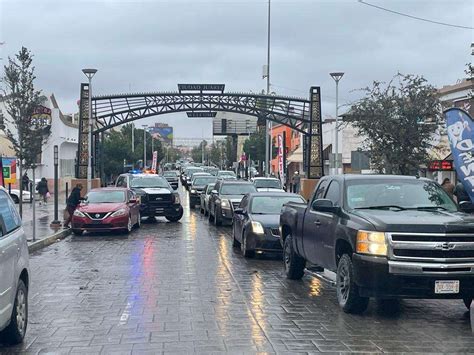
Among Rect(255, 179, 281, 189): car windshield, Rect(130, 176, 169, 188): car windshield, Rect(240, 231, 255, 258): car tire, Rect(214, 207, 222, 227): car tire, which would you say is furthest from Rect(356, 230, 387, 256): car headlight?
Rect(255, 179, 281, 189): car windshield

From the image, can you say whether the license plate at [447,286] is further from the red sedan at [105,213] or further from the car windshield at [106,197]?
the car windshield at [106,197]

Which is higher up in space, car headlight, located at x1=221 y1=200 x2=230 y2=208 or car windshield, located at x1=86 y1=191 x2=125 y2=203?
car windshield, located at x1=86 y1=191 x2=125 y2=203

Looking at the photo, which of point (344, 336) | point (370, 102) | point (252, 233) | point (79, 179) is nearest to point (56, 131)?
point (79, 179)

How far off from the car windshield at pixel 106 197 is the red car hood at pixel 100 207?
50 cm

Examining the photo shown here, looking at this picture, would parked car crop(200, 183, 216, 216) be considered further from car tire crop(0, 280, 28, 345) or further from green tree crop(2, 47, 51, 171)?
car tire crop(0, 280, 28, 345)

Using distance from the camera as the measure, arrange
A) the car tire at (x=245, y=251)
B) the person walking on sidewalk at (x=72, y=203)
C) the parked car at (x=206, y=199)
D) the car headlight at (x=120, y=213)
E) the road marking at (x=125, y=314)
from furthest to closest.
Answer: the parked car at (x=206, y=199) → the person walking on sidewalk at (x=72, y=203) → the car headlight at (x=120, y=213) → the car tire at (x=245, y=251) → the road marking at (x=125, y=314)

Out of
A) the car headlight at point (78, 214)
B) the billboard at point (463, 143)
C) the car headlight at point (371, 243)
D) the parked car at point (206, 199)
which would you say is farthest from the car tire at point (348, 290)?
the parked car at point (206, 199)

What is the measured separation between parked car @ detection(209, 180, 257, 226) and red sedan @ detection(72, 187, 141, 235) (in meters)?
3.19

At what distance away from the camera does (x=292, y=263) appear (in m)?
12.2

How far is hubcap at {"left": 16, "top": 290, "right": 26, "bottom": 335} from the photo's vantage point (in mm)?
7426

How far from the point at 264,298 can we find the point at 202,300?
3.24 feet

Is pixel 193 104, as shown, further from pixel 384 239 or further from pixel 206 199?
pixel 384 239

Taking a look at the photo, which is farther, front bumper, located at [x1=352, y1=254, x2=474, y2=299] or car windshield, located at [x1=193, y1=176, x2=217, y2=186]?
car windshield, located at [x1=193, y1=176, x2=217, y2=186]

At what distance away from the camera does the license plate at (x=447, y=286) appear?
27.3 feet
